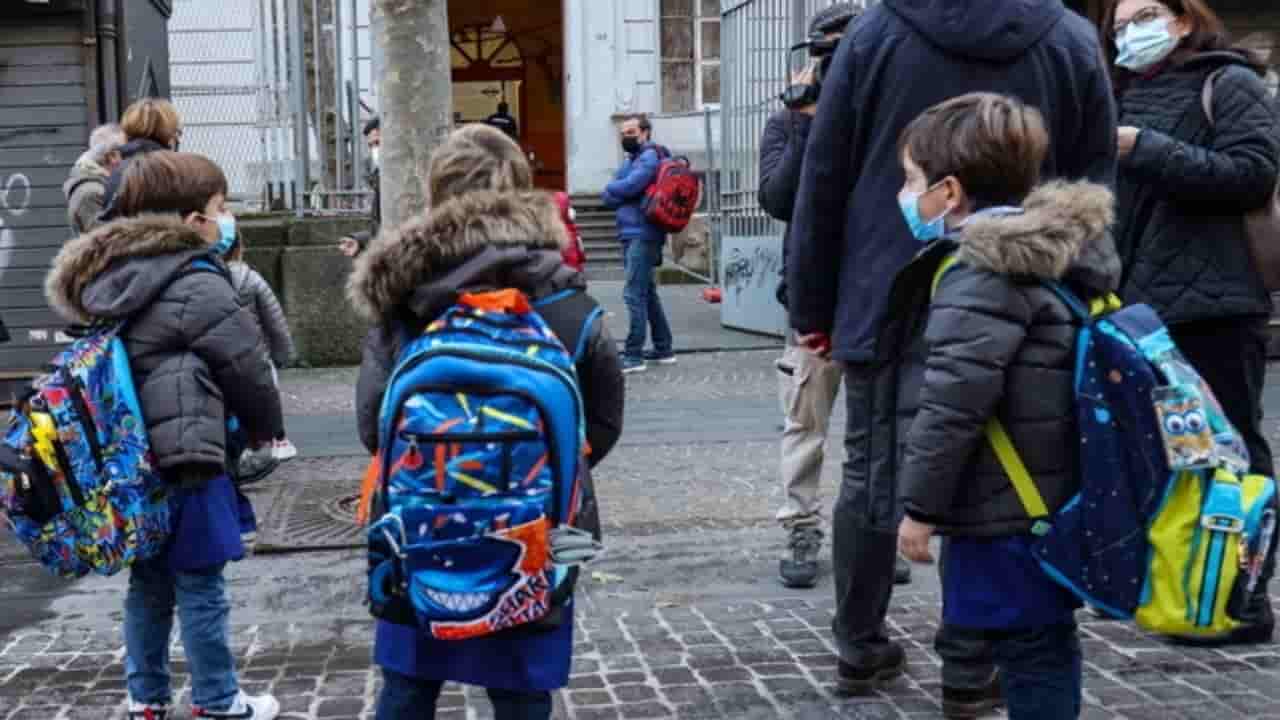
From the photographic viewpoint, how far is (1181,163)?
449 centimetres

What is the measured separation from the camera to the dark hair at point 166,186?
418 centimetres

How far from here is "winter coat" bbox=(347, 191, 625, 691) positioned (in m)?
3.06

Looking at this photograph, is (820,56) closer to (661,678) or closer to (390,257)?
(661,678)

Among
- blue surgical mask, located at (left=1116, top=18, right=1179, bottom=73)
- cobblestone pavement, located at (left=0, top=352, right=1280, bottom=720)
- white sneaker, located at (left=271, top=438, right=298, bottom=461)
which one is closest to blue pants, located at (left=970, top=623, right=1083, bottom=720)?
cobblestone pavement, located at (left=0, top=352, right=1280, bottom=720)

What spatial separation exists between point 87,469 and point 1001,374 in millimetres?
2332

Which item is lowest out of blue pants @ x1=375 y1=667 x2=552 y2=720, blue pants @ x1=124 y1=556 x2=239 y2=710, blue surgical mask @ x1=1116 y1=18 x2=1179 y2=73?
blue pants @ x1=124 y1=556 x2=239 y2=710

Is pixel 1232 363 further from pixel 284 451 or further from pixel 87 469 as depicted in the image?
pixel 284 451

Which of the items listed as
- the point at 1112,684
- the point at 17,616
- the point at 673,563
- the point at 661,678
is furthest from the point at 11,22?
the point at 1112,684

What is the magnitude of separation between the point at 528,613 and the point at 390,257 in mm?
783

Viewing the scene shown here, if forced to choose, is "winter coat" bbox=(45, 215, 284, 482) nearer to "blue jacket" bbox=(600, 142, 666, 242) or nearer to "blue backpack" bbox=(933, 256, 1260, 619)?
"blue backpack" bbox=(933, 256, 1260, 619)

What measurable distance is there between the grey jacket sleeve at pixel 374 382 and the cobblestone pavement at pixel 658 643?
1.41 m

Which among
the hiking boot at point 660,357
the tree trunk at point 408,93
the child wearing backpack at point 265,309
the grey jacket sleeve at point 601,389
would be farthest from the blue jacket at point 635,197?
the grey jacket sleeve at point 601,389

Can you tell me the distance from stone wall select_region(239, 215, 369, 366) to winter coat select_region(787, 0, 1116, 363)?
8.05 meters

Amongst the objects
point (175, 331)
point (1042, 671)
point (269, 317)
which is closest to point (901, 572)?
point (1042, 671)
